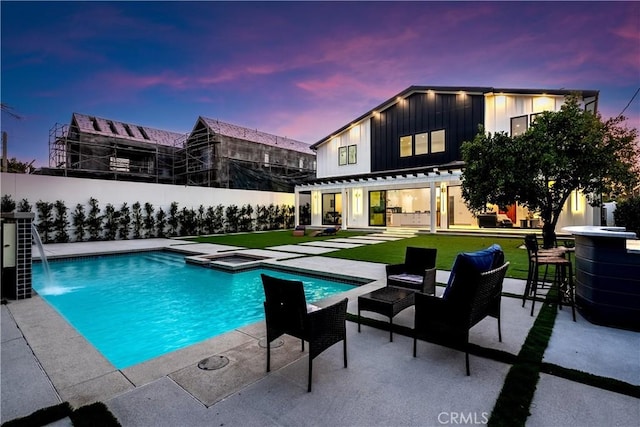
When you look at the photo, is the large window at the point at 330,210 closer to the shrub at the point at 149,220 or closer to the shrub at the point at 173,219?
the shrub at the point at 173,219

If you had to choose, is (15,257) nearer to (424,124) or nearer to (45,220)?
(45,220)

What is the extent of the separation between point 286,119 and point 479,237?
17322 millimetres

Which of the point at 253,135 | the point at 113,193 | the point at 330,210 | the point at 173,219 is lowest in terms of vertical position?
the point at 173,219

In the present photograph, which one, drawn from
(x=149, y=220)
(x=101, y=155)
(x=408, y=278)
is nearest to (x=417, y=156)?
(x=408, y=278)

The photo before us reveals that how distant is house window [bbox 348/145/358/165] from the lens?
20922mm

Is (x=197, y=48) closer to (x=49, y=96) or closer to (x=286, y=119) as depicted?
(x=286, y=119)

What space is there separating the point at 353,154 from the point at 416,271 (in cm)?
1683

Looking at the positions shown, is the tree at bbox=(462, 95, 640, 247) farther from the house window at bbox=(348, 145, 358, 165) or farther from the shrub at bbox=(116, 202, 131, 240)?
the shrub at bbox=(116, 202, 131, 240)

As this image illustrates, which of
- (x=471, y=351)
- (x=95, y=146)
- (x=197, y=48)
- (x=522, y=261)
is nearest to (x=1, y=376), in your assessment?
(x=471, y=351)

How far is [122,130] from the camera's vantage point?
2394 centimetres

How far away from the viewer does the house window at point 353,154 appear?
68.6 feet

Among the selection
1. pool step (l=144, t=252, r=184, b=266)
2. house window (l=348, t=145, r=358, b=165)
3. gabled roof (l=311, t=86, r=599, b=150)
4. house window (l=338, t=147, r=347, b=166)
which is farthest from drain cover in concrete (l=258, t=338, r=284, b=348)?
house window (l=338, t=147, r=347, b=166)

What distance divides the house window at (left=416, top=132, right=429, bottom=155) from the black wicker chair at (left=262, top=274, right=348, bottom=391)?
17.1m

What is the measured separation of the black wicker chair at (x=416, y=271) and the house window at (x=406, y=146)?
14809 millimetres
